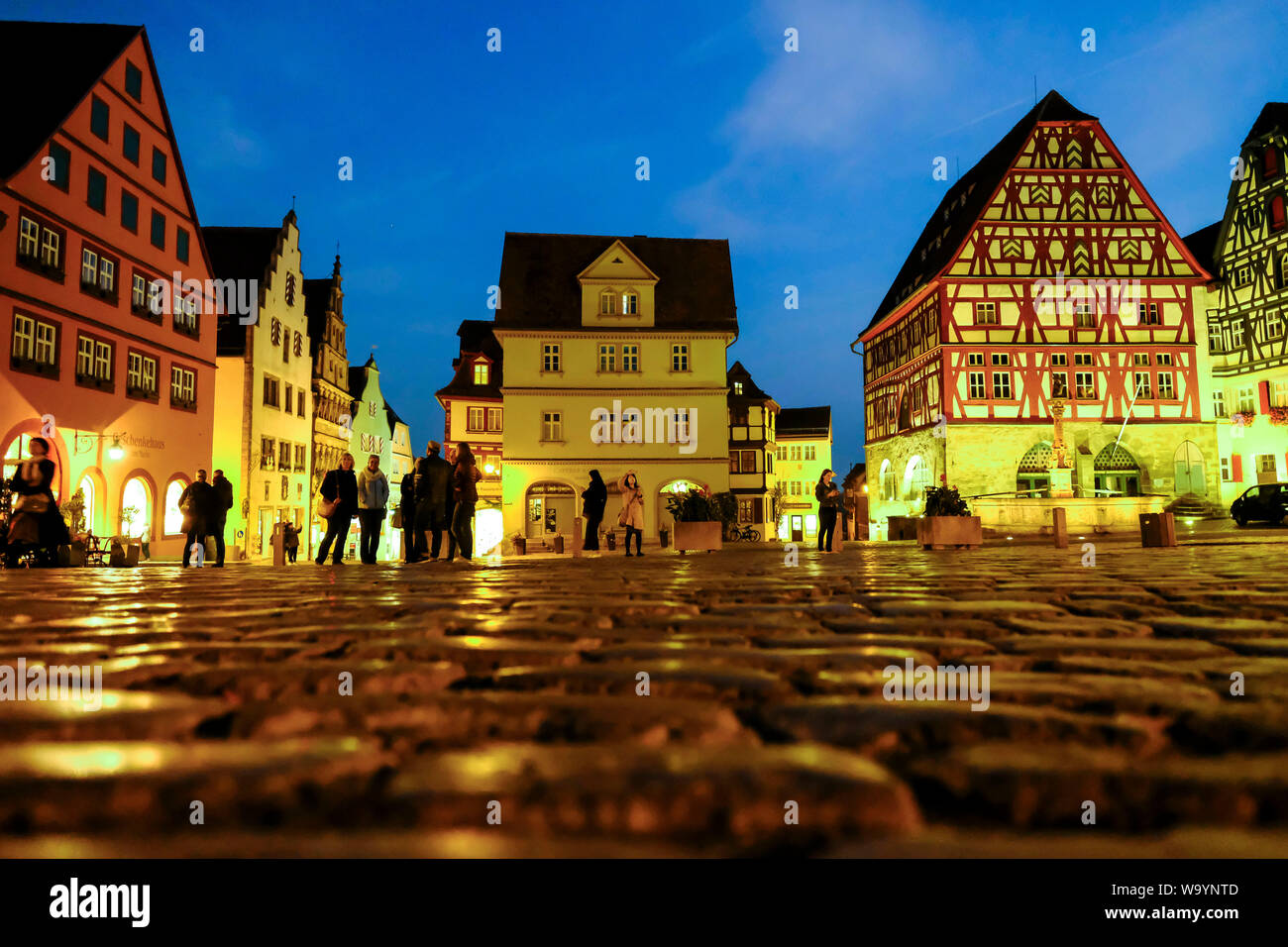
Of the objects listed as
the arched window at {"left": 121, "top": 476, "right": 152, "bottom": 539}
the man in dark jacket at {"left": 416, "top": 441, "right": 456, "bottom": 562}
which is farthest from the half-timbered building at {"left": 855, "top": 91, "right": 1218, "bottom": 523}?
the arched window at {"left": 121, "top": 476, "right": 152, "bottom": 539}

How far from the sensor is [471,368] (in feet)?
136

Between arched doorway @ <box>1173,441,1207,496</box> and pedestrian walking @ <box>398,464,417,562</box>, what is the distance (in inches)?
1282

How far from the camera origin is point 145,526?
72.5 feet

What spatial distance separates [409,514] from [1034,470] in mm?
28461

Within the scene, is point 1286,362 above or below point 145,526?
above

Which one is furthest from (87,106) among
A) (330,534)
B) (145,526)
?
(330,534)

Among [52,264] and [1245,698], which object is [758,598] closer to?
[1245,698]

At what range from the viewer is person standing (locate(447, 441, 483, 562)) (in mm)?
12406

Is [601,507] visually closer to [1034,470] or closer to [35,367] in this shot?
Answer: [35,367]

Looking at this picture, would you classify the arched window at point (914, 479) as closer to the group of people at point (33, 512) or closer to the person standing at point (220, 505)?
the person standing at point (220, 505)

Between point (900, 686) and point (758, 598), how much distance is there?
2.15 meters

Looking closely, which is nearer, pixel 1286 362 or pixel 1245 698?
pixel 1245 698

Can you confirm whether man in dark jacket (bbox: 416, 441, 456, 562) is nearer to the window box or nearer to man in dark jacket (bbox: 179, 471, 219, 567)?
man in dark jacket (bbox: 179, 471, 219, 567)

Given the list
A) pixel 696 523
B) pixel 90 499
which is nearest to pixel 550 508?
pixel 90 499
